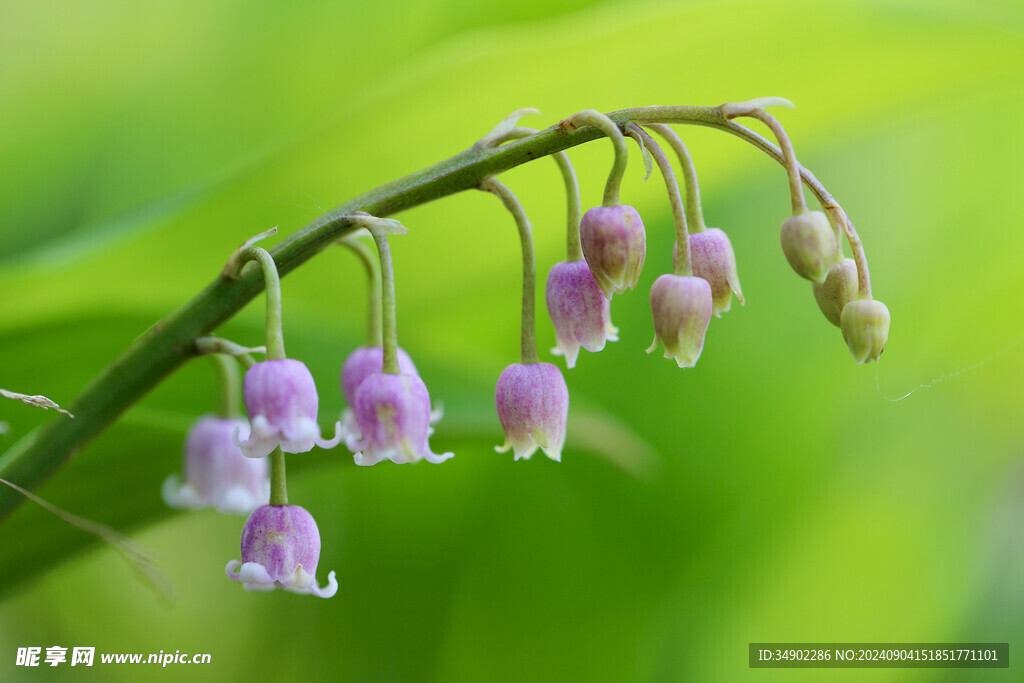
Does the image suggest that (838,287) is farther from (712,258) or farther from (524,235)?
(524,235)

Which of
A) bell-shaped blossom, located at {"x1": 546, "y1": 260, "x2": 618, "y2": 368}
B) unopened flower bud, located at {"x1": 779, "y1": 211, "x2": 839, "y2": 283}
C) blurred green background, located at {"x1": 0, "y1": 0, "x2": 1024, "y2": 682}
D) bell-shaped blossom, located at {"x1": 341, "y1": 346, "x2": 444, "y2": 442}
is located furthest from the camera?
blurred green background, located at {"x1": 0, "y1": 0, "x2": 1024, "y2": 682}

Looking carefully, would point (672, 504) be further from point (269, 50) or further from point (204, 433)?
point (269, 50)

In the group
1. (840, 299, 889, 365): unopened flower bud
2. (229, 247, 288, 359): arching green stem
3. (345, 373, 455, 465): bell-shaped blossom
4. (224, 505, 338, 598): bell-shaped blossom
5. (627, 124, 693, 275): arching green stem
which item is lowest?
(224, 505, 338, 598): bell-shaped blossom

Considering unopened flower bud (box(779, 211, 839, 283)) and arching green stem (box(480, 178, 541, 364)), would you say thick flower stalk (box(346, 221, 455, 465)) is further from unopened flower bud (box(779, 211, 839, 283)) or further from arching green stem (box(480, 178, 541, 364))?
unopened flower bud (box(779, 211, 839, 283))

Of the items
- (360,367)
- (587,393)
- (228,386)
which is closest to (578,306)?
(360,367)

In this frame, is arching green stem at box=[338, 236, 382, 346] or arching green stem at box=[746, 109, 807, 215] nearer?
arching green stem at box=[746, 109, 807, 215]

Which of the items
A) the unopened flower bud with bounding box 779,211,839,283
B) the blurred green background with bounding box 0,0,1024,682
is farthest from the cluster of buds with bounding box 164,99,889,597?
the blurred green background with bounding box 0,0,1024,682

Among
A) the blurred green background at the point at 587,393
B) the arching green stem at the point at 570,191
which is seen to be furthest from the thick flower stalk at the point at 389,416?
the blurred green background at the point at 587,393
